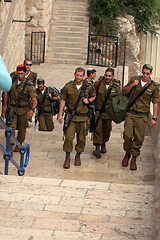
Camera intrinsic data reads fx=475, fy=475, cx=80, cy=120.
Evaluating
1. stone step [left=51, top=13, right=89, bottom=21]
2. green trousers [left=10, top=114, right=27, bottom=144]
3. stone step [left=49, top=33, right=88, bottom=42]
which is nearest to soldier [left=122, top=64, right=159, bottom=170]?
green trousers [left=10, top=114, right=27, bottom=144]

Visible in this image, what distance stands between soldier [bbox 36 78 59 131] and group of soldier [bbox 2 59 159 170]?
75 cm

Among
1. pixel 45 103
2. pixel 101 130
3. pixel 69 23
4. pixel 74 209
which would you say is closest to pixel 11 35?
pixel 45 103

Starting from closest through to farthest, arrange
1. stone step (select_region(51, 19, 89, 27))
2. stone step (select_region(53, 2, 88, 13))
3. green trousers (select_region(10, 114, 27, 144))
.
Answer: green trousers (select_region(10, 114, 27, 144)), stone step (select_region(51, 19, 89, 27)), stone step (select_region(53, 2, 88, 13))

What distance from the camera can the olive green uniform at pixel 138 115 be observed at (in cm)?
779

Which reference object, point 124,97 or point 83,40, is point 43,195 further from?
Answer: point 83,40

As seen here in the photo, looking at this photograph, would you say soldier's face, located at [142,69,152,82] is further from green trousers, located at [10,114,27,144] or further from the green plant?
the green plant

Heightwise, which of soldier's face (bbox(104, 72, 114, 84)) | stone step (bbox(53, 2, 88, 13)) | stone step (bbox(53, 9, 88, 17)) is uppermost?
stone step (bbox(53, 2, 88, 13))

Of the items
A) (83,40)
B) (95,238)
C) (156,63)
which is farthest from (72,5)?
(95,238)

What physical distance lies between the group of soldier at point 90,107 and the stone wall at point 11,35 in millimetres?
4165

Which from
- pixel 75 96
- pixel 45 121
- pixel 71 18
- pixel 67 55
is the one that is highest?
pixel 71 18

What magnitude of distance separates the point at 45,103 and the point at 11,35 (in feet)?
15.0

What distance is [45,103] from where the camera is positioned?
962 cm

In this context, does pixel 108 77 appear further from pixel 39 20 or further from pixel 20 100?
pixel 39 20

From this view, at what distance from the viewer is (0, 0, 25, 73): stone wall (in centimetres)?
1243
